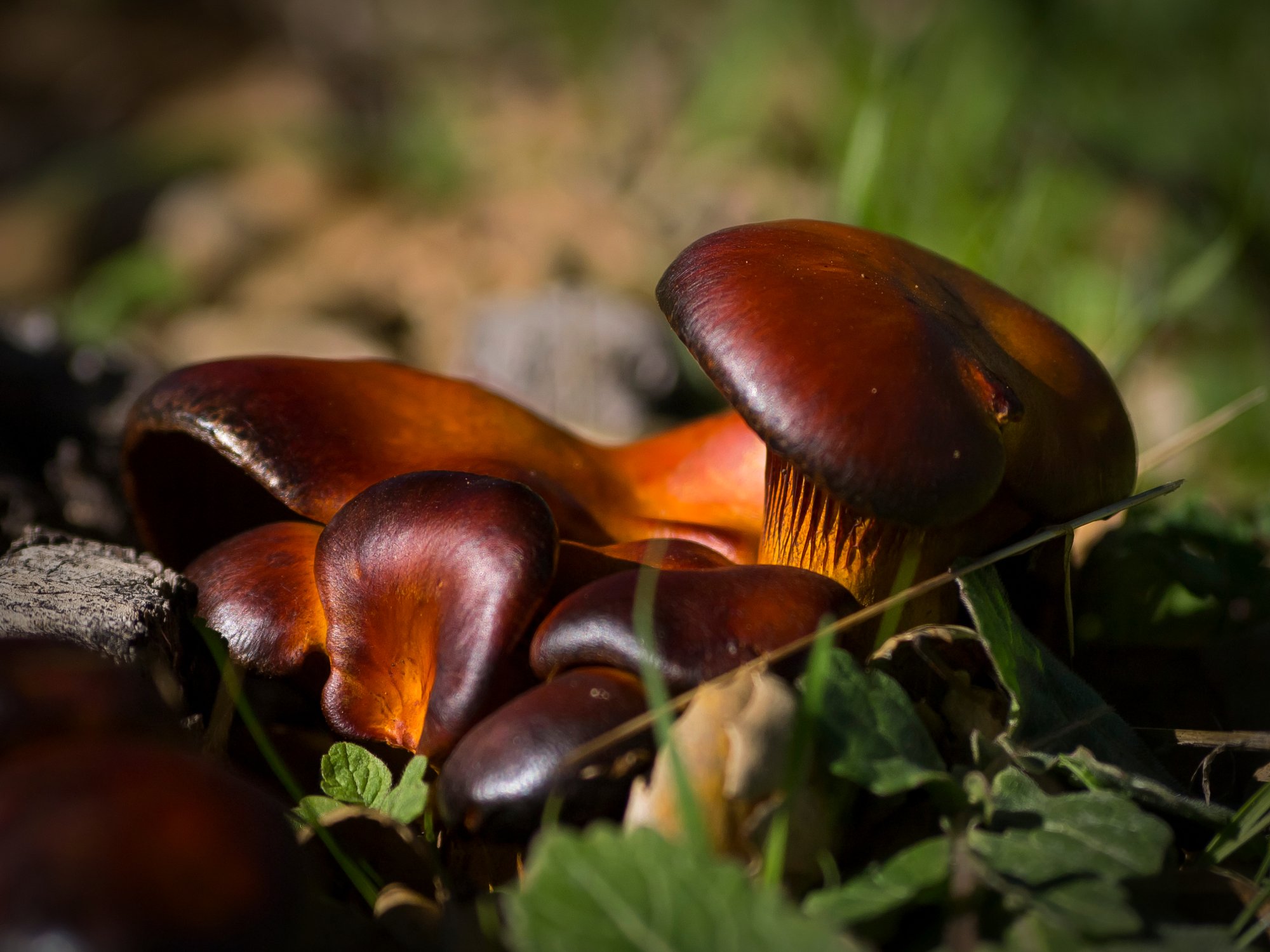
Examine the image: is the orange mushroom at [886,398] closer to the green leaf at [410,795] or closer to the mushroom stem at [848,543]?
the mushroom stem at [848,543]

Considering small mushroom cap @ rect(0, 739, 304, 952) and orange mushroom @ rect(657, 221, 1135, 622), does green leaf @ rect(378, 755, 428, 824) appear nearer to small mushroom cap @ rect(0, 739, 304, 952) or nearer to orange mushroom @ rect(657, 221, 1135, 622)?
small mushroom cap @ rect(0, 739, 304, 952)

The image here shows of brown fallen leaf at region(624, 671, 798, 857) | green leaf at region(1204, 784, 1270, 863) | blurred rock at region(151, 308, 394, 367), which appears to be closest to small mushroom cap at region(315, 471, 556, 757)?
brown fallen leaf at region(624, 671, 798, 857)

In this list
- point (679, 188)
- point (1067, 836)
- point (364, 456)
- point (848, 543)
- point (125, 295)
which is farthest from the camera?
point (679, 188)

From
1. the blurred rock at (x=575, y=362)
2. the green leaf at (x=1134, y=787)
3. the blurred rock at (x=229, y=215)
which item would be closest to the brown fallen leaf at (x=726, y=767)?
the green leaf at (x=1134, y=787)

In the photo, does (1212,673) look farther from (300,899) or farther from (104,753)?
(104,753)

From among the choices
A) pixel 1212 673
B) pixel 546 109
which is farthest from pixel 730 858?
pixel 546 109

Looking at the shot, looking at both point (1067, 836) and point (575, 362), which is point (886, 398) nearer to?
point (1067, 836)

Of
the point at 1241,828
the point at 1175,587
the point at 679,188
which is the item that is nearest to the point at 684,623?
the point at 1241,828
